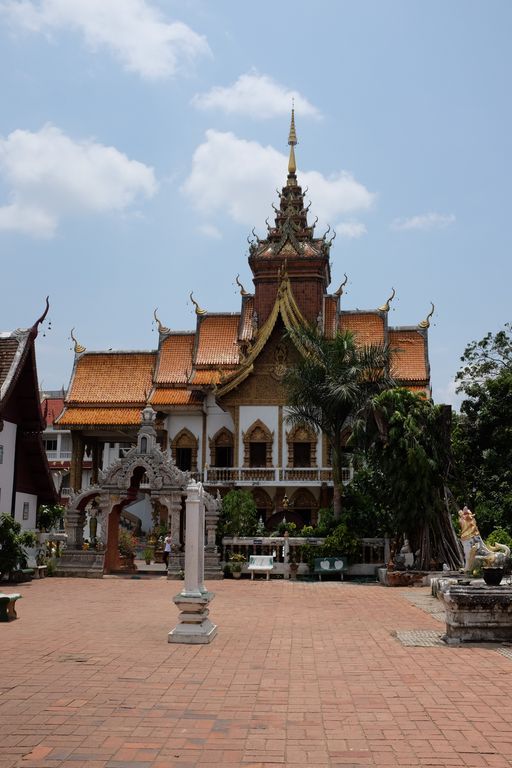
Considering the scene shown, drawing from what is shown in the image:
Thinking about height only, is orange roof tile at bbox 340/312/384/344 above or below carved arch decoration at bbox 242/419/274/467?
above

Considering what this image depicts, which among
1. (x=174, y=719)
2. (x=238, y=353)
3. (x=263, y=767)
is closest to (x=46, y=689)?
(x=174, y=719)

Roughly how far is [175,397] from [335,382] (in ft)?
36.3

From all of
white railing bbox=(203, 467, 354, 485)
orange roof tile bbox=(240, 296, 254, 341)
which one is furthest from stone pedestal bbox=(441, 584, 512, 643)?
orange roof tile bbox=(240, 296, 254, 341)

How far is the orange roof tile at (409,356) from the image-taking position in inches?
1247

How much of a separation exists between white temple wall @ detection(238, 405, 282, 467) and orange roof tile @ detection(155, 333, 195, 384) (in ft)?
10.7

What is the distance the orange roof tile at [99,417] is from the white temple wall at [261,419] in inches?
170

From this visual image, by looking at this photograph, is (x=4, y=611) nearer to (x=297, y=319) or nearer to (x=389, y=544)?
(x=389, y=544)

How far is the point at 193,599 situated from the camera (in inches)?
394

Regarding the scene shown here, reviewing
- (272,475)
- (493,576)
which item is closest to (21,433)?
(272,475)

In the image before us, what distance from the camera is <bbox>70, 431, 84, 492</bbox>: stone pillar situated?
32.8 m

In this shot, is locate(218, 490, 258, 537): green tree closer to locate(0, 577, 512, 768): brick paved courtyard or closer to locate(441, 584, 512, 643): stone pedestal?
locate(0, 577, 512, 768): brick paved courtyard

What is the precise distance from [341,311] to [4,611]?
79.5 feet

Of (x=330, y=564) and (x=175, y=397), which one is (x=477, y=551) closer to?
(x=330, y=564)

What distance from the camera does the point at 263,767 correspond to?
5031mm
